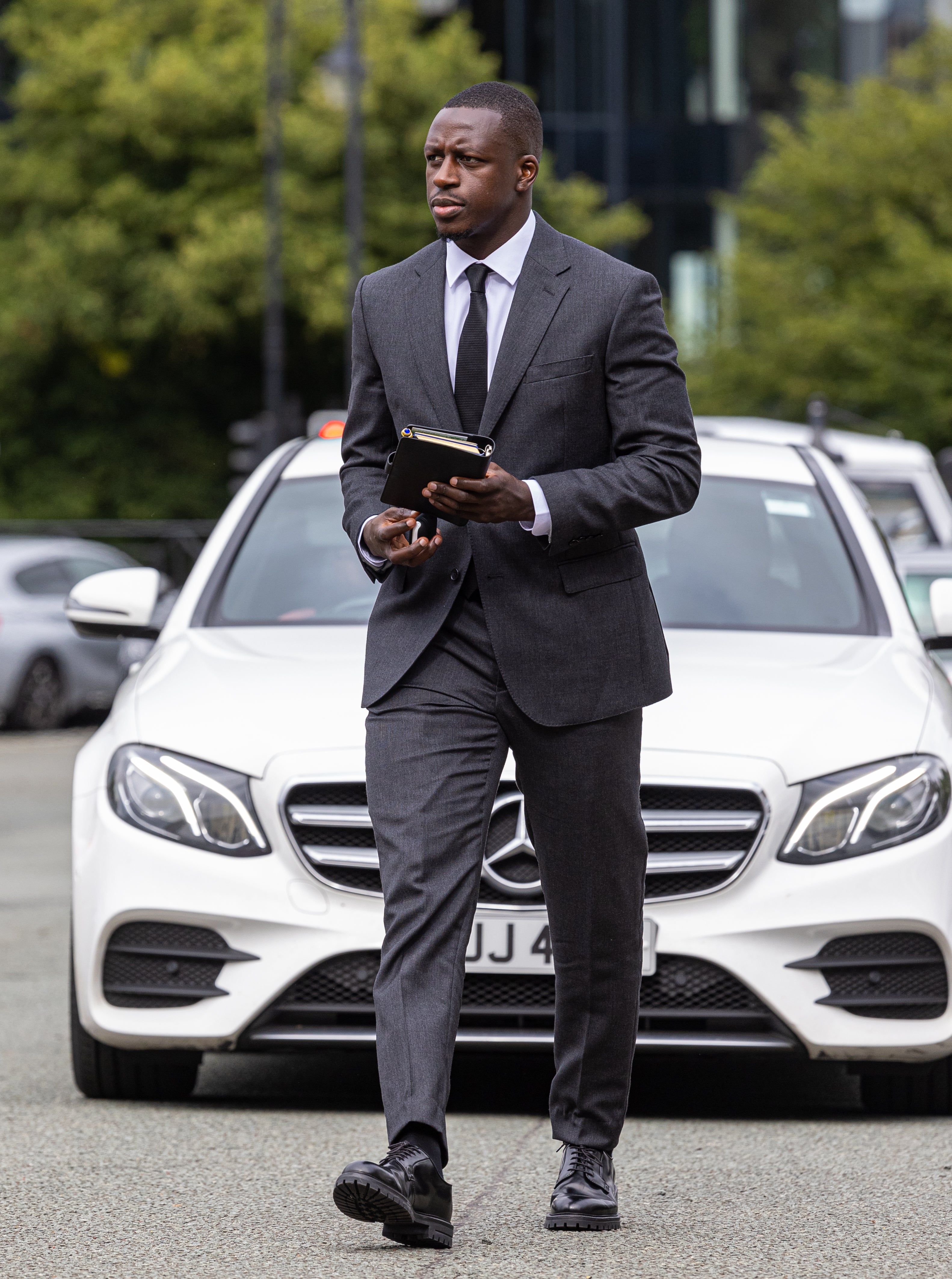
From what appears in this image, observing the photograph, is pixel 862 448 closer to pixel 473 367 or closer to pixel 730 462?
pixel 730 462

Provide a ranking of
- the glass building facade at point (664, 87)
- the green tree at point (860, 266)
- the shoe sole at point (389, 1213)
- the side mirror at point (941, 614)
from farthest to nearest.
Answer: the glass building facade at point (664, 87), the green tree at point (860, 266), the side mirror at point (941, 614), the shoe sole at point (389, 1213)

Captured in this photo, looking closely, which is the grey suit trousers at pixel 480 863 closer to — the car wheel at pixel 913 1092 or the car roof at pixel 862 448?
the car wheel at pixel 913 1092

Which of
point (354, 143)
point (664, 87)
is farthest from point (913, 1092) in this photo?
point (664, 87)

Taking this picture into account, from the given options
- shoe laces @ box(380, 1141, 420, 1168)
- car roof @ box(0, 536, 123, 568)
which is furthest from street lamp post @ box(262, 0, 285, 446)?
shoe laces @ box(380, 1141, 420, 1168)

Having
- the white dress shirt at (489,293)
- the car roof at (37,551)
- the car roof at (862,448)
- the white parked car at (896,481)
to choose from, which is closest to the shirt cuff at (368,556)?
the white dress shirt at (489,293)

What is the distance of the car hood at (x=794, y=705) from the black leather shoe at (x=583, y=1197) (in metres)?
1.17

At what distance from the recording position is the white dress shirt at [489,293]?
3869 millimetres

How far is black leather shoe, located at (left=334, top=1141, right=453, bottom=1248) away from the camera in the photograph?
11.6ft

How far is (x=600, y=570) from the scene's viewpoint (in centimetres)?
386

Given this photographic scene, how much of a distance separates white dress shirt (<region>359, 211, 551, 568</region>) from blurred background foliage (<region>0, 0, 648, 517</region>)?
2794cm

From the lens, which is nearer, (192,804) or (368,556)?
(368,556)

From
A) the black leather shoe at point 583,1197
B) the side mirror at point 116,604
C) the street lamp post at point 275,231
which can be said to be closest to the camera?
the black leather shoe at point 583,1197

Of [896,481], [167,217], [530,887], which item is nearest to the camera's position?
[530,887]

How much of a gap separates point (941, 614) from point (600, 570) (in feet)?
7.11
